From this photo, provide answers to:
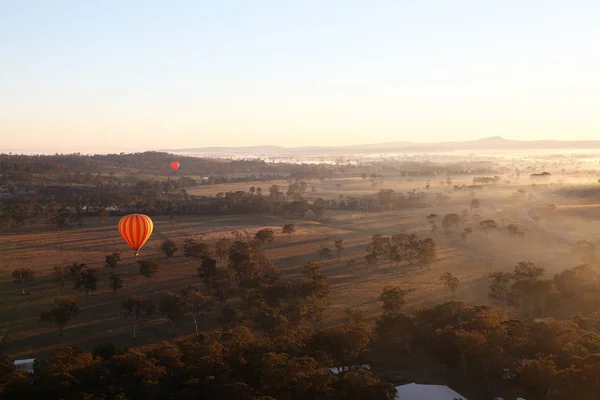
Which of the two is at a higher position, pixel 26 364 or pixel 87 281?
pixel 87 281

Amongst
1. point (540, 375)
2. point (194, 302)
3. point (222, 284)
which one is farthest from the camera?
point (222, 284)

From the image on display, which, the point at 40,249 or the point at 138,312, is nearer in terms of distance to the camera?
the point at 138,312

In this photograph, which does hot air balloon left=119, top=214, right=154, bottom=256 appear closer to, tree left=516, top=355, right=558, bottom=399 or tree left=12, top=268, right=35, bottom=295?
tree left=12, top=268, right=35, bottom=295

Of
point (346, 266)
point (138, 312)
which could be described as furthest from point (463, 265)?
point (138, 312)

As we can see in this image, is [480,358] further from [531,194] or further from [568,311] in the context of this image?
[531,194]

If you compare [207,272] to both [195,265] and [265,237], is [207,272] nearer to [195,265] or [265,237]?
[195,265]

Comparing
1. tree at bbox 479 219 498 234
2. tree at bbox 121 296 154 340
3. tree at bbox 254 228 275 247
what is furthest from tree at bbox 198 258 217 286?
tree at bbox 479 219 498 234

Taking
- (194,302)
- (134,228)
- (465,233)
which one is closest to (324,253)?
(134,228)

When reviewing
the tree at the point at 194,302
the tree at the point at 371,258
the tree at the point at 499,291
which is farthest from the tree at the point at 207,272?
the tree at the point at 499,291
